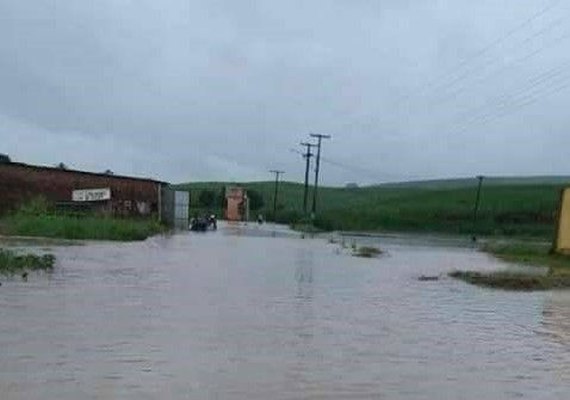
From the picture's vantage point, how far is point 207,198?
130125 mm

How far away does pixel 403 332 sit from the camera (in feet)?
49.6

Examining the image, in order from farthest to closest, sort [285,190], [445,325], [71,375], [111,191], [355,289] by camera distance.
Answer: [285,190]
[111,191]
[355,289]
[445,325]
[71,375]

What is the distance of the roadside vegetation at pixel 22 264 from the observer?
71.2 ft

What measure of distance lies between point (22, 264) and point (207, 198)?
107m

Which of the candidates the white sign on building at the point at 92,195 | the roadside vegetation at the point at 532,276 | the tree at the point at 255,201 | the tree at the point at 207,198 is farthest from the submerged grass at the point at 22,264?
the tree at the point at 255,201

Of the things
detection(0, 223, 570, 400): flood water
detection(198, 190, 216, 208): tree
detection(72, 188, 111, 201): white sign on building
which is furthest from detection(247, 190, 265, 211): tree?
detection(0, 223, 570, 400): flood water

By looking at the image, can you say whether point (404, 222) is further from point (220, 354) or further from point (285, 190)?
point (220, 354)

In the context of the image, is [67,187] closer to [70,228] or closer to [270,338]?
[70,228]

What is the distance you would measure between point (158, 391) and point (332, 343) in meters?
4.41

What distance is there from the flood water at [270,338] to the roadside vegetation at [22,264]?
45 cm

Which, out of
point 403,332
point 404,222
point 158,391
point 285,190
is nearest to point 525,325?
point 403,332

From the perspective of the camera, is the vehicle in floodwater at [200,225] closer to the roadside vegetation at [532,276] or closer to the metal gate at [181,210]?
the metal gate at [181,210]

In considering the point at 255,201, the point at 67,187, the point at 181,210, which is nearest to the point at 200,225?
the point at 67,187

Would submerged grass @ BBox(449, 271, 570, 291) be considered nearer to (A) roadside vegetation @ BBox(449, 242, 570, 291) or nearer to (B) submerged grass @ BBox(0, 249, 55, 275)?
(A) roadside vegetation @ BBox(449, 242, 570, 291)
